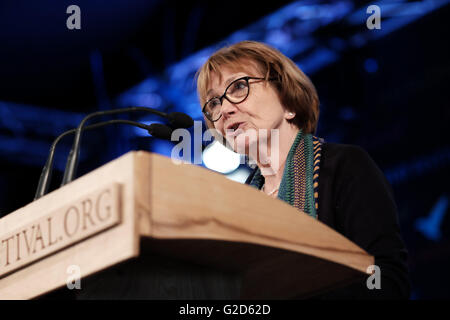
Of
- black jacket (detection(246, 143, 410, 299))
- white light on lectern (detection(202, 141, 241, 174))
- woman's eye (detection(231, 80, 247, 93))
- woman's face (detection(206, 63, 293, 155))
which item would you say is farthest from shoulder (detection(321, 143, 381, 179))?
white light on lectern (detection(202, 141, 241, 174))

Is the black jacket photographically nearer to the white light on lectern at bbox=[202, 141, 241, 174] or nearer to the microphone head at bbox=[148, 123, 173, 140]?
the microphone head at bbox=[148, 123, 173, 140]

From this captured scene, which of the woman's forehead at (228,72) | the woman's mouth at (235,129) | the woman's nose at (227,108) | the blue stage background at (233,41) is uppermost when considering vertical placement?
the blue stage background at (233,41)

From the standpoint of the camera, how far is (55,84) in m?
5.02

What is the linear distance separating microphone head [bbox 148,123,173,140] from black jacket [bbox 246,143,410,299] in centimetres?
42

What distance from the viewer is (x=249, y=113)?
172cm

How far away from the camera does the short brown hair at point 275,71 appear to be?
71.1 inches

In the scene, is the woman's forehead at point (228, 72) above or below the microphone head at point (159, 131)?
above

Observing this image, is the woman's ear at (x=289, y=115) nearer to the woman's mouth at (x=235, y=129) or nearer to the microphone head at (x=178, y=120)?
the woman's mouth at (x=235, y=129)

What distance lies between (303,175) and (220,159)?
111 inches

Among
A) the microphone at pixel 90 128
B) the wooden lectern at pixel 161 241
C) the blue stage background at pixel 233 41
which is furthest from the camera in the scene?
the blue stage background at pixel 233 41

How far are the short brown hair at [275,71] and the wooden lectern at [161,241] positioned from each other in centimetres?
88

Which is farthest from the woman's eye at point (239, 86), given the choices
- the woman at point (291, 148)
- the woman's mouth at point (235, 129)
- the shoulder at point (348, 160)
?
the shoulder at point (348, 160)

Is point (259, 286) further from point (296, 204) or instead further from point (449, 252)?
point (449, 252)
